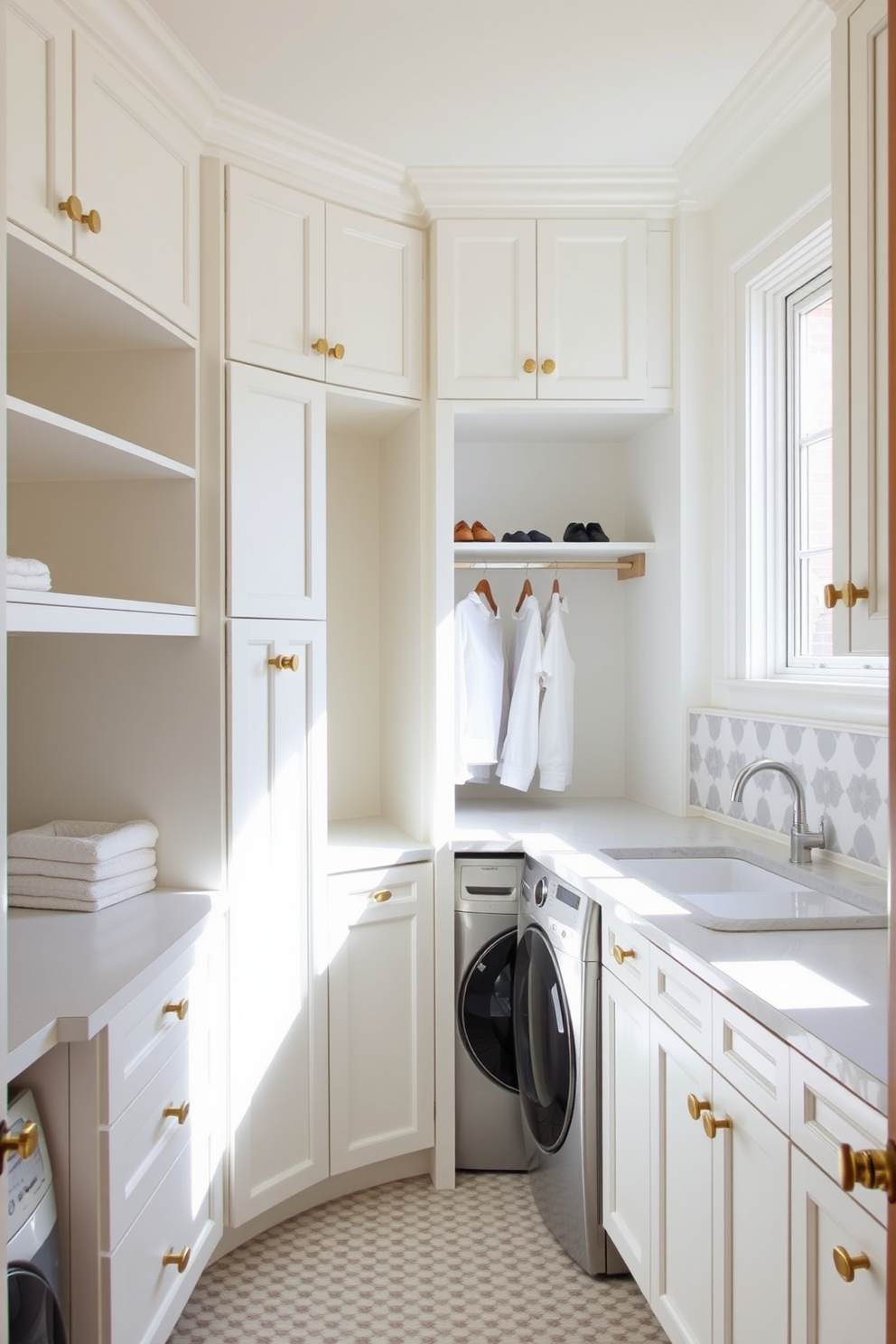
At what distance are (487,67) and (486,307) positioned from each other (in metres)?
0.65

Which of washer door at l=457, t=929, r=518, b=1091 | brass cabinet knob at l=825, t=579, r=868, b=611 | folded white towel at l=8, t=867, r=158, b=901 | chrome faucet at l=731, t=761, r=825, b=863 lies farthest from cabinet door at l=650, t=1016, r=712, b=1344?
folded white towel at l=8, t=867, r=158, b=901

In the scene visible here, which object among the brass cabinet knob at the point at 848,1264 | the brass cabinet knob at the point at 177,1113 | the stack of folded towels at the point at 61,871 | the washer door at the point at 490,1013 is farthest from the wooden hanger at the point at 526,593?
the brass cabinet knob at the point at 848,1264

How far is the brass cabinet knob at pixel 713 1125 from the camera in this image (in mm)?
1531

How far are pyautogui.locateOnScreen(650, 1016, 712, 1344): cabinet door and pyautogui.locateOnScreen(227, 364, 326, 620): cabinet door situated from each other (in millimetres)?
1330

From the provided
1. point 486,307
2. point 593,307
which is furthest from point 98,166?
point 593,307

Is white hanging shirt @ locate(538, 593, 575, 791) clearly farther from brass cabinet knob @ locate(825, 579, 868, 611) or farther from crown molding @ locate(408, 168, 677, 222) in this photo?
brass cabinet knob @ locate(825, 579, 868, 611)

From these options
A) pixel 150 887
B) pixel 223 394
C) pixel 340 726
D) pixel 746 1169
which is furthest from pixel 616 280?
pixel 746 1169

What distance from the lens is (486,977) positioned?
9.08 feet

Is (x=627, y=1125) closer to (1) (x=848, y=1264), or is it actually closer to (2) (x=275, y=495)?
(1) (x=848, y=1264)

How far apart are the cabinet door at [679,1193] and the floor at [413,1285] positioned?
0.40 meters

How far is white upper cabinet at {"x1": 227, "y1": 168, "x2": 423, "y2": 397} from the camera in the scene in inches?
95.0

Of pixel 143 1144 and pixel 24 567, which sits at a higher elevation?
pixel 24 567

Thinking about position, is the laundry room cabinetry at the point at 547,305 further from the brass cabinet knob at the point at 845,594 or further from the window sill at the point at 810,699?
the brass cabinet knob at the point at 845,594

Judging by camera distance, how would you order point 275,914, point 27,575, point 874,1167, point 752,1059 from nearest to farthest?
point 874,1167, point 752,1059, point 27,575, point 275,914
